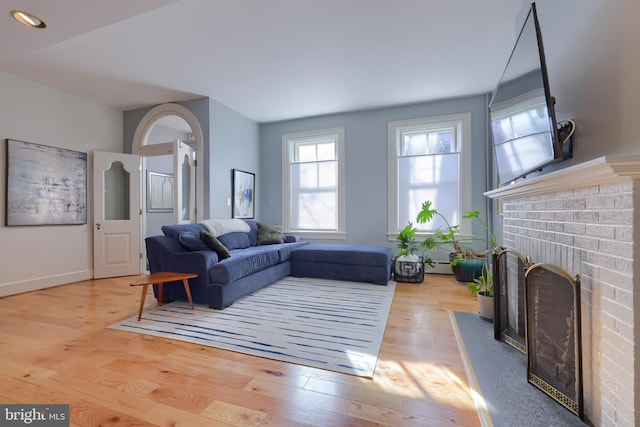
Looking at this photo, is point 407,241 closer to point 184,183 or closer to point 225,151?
point 225,151

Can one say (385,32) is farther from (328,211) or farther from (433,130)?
(328,211)

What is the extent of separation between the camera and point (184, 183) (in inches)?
170

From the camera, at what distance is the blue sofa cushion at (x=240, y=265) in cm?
273

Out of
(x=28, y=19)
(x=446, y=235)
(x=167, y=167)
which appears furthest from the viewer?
(x=167, y=167)

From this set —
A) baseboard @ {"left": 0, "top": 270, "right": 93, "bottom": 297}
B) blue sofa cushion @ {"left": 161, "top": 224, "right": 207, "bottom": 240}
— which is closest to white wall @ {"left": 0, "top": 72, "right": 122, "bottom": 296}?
baseboard @ {"left": 0, "top": 270, "right": 93, "bottom": 297}

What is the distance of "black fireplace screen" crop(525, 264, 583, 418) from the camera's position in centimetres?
126

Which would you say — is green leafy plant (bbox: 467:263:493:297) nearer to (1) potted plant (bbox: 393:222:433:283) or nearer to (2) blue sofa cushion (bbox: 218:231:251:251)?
(1) potted plant (bbox: 393:222:433:283)

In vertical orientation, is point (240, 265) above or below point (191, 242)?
below

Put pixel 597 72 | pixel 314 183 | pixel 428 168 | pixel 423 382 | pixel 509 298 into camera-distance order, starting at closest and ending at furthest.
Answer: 1. pixel 597 72
2. pixel 423 382
3. pixel 509 298
4. pixel 428 168
5. pixel 314 183

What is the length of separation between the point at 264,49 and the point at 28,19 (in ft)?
5.94

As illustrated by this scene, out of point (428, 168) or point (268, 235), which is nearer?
point (268, 235)

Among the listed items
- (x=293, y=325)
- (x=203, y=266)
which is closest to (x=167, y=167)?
(x=203, y=266)

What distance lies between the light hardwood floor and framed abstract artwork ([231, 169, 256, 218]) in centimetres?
266

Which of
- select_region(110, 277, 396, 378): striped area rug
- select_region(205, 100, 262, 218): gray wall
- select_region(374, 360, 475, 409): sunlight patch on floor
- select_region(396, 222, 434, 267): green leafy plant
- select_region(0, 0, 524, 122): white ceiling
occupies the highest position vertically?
select_region(0, 0, 524, 122): white ceiling
